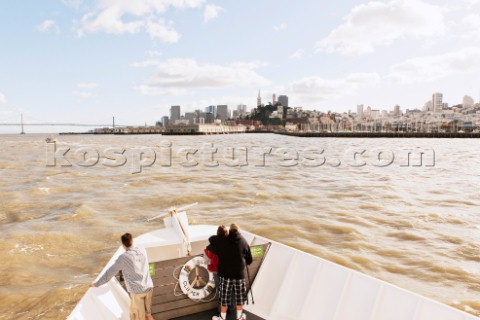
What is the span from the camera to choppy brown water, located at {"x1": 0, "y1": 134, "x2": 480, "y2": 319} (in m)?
11.1

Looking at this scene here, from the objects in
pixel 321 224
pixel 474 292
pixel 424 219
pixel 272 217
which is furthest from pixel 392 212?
pixel 474 292

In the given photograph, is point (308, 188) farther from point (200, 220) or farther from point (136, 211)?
point (136, 211)

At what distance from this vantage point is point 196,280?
7.41 m

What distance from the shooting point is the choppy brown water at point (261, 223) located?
11.1 metres

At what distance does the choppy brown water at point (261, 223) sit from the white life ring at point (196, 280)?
4.33 meters

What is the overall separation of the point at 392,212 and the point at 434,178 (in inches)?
729

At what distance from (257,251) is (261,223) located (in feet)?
32.2

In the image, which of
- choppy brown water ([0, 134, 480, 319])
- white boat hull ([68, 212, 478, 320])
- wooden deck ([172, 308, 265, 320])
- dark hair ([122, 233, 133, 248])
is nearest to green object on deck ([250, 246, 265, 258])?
white boat hull ([68, 212, 478, 320])

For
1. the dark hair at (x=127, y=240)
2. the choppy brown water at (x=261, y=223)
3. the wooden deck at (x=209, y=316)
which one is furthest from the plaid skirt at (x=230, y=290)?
the choppy brown water at (x=261, y=223)

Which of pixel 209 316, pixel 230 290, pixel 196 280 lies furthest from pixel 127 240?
pixel 209 316

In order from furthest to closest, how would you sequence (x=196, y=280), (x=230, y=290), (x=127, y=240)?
(x=196, y=280) < (x=230, y=290) < (x=127, y=240)

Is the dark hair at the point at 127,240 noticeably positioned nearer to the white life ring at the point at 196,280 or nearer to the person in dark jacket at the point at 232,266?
the white life ring at the point at 196,280

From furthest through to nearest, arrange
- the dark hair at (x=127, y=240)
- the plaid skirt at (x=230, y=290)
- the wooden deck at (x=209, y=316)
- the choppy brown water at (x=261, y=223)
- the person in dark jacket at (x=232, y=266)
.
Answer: the choppy brown water at (x=261, y=223)
the wooden deck at (x=209, y=316)
the plaid skirt at (x=230, y=290)
the person in dark jacket at (x=232, y=266)
the dark hair at (x=127, y=240)

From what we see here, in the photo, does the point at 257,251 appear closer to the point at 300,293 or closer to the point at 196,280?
the point at 300,293
